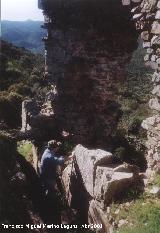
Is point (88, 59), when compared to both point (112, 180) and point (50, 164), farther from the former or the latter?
point (112, 180)

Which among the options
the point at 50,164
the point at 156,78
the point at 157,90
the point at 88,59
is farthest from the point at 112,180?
the point at 88,59

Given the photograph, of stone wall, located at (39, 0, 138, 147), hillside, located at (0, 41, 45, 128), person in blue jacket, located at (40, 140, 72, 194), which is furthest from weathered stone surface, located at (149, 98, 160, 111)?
hillside, located at (0, 41, 45, 128)

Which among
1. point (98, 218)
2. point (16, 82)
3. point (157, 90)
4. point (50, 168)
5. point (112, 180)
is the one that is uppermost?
point (157, 90)

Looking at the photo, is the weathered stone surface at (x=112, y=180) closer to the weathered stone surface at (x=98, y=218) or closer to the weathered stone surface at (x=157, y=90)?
the weathered stone surface at (x=98, y=218)

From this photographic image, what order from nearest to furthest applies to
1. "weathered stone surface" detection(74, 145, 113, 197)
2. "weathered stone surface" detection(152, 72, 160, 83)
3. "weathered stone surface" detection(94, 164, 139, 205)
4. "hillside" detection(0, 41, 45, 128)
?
"weathered stone surface" detection(94, 164, 139, 205)
"weathered stone surface" detection(152, 72, 160, 83)
"weathered stone surface" detection(74, 145, 113, 197)
"hillside" detection(0, 41, 45, 128)

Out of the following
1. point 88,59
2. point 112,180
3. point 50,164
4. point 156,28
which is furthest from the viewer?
point 88,59

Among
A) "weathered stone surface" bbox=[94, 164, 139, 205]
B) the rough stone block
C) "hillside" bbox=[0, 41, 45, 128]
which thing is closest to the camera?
"weathered stone surface" bbox=[94, 164, 139, 205]

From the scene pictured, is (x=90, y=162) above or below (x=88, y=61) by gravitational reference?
below

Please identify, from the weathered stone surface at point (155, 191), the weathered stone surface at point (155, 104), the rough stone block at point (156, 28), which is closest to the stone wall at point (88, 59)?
the rough stone block at point (156, 28)

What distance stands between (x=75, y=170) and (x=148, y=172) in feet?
4.94

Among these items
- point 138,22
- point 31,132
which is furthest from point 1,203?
point 31,132

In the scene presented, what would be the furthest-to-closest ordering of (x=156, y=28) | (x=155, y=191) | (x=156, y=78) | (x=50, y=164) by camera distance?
1. (x=50, y=164)
2. (x=156, y=78)
3. (x=156, y=28)
4. (x=155, y=191)

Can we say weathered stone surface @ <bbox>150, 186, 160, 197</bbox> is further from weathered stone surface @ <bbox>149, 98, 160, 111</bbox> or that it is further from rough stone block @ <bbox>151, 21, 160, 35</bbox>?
rough stone block @ <bbox>151, 21, 160, 35</bbox>

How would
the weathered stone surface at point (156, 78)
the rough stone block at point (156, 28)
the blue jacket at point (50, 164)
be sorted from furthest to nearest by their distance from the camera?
the blue jacket at point (50, 164), the weathered stone surface at point (156, 78), the rough stone block at point (156, 28)
